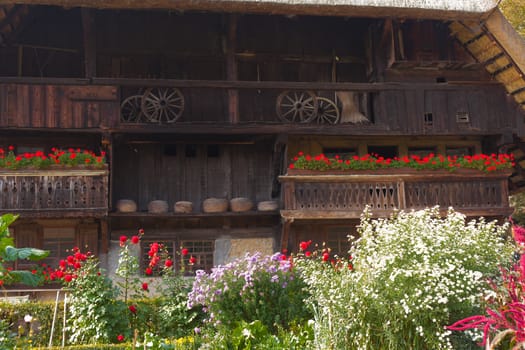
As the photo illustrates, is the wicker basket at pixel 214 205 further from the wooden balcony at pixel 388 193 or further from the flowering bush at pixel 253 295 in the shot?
the flowering bush at pixel 253 295

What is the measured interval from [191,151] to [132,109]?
6.50ft

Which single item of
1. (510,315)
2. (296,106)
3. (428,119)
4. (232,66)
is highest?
(232,66)

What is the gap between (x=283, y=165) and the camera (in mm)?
17812

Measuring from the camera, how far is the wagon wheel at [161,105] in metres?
17.1

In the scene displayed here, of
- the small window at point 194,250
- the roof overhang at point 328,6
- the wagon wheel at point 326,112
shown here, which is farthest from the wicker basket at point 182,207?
the roof overhang at point 328,6

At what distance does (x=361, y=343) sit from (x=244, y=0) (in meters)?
9.45

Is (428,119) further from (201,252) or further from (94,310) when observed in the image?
(94,310)

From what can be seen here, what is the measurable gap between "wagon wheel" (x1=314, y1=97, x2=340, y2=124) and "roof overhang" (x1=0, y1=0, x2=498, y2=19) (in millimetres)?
2683

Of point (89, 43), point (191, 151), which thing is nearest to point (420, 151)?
point (191, 151)

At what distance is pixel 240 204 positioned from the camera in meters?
17.5

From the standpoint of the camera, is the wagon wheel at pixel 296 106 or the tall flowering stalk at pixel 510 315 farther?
the wagon wheel at pixel 296 106

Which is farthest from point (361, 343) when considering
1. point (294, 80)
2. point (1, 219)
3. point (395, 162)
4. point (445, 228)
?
point (294, 80)

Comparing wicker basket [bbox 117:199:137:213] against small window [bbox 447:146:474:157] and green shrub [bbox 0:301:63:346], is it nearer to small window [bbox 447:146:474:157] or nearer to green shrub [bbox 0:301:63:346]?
green shrub [bbox 0:301:63:346]

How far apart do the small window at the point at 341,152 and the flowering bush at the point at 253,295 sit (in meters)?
7.73
